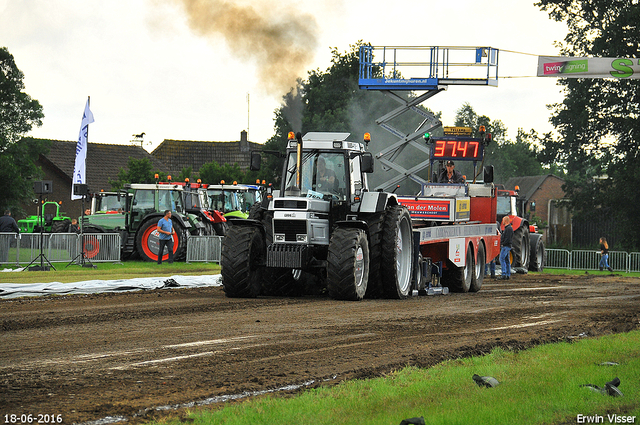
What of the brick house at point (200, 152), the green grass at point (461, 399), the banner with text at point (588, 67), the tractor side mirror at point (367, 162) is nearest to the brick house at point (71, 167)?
the brick house at point (200, 152)

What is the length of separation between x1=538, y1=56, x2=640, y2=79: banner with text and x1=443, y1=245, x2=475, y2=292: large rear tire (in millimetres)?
12860

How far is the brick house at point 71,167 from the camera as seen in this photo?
56.8 meters

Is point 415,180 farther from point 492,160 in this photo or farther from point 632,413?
point 492,160

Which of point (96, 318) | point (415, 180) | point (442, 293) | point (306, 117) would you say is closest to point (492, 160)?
point (306, 117)

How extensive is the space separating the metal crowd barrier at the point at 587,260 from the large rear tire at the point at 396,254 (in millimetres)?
23667

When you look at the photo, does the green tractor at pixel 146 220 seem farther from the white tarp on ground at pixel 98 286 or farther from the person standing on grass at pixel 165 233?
the white tarp on ground at pixel 98 286

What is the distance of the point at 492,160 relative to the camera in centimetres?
9406

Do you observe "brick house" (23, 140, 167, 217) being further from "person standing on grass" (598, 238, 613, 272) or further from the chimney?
"person standing on grass" (598, 238, 613, 272)

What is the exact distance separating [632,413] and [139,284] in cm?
1276

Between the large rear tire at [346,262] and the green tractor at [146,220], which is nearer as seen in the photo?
the large rear tire at [346,262]

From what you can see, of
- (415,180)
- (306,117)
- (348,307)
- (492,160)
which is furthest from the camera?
(492,160)

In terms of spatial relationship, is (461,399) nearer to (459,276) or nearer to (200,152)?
(459,276)

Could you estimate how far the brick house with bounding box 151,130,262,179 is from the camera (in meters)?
65.5

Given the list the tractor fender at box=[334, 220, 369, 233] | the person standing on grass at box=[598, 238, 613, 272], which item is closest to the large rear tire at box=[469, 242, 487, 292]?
the tractor fender at box=[334, 220, 369, 233]
